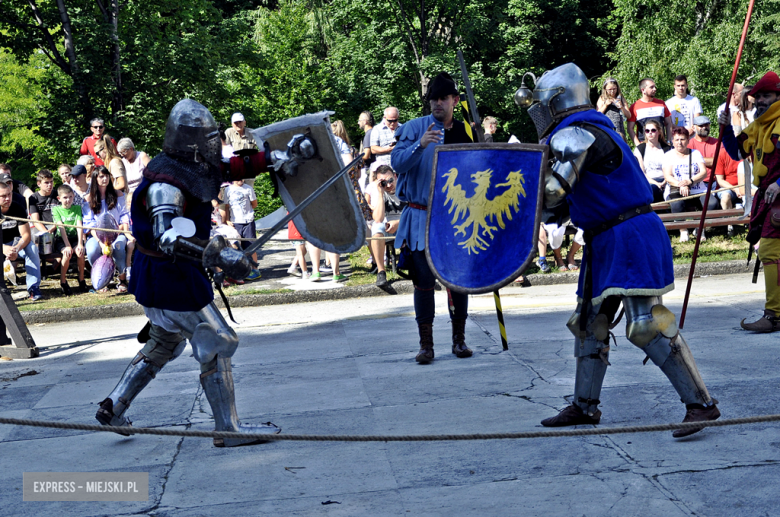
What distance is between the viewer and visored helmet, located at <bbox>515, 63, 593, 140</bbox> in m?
3.99

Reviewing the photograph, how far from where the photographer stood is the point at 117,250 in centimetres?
1005

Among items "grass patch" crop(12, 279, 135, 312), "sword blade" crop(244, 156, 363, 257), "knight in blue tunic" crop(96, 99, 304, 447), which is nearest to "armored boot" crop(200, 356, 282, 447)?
"knight in blue tunic" crop(96, 99, 304, 447)

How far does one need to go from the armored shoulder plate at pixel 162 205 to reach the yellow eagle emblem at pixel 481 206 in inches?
51.3

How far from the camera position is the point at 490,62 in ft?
87.1

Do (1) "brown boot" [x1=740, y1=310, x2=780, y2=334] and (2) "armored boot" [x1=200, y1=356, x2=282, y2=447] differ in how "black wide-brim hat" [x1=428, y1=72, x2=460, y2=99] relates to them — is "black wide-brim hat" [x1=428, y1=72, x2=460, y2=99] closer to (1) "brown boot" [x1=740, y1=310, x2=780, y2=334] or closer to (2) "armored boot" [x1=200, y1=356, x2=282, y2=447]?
(2) "armored boot" [x1=200, y1=356, x2=282, y2=447]

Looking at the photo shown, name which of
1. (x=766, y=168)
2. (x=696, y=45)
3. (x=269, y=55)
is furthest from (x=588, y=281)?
(x=269, y=55)

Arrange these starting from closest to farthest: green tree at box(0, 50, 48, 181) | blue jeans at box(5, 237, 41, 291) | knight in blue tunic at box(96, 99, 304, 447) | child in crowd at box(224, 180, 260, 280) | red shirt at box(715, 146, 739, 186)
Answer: knight in blue tunic at box(96, 99, 304, 447) → blue jeans at box(5, 237, 41, 291) → red shirt at box(715, 146, 739, 186) → child in crowd at box(224, 180, 260, 280) → green tree at box(0, 50, 48, 181)

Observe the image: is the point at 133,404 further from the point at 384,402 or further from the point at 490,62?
the point at 490,62

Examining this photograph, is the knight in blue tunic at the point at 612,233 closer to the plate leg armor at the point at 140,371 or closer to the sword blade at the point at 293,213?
the sword blade at the point at 293,213

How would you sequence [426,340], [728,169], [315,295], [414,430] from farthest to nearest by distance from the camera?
[728,169], [315,295], [426,340], [414,430]

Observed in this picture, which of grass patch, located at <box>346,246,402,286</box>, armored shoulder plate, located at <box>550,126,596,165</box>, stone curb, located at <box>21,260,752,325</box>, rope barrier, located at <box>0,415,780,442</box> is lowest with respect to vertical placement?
stone curb, located at <box>21,260,752,325</box>

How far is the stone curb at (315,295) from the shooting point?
9.12 metres

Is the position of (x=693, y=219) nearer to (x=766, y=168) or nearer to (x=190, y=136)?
(x=766, y=168)

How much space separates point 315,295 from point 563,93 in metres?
5.81
